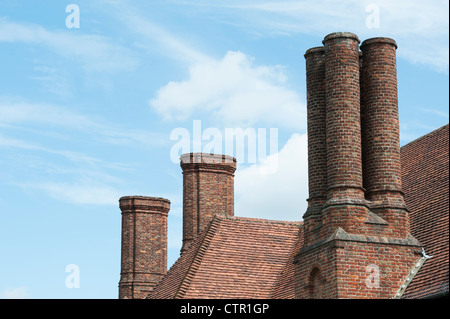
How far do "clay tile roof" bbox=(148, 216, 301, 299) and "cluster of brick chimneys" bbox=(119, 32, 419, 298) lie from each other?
2.85 metres

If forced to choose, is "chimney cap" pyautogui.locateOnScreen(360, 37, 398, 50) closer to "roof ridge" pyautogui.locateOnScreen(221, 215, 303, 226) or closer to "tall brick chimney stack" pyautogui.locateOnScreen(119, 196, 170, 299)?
"roof ridge" pyautogui.locateOnScreen(221, 215, 303, 226)

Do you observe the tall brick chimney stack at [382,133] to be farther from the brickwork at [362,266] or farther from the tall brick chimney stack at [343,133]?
the brickwork at [362,266]

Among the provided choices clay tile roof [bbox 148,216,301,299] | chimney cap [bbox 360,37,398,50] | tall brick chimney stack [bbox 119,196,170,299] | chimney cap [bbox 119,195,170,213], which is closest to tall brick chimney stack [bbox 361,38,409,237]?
chimney cap [bbox 360,37,398,50]

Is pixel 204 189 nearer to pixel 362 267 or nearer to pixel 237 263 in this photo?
pixel 237 263

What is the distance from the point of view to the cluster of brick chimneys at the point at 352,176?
15.5 metres

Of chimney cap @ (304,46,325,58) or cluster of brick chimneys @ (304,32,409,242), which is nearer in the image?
cluster of brick chimneys @ (304,32,409,242)

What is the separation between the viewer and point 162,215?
1033 inches

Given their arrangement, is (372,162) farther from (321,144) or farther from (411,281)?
(411,281)

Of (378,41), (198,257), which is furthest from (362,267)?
(198,257)

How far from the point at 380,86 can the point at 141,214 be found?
11.0 m

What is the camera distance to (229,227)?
70.9ft

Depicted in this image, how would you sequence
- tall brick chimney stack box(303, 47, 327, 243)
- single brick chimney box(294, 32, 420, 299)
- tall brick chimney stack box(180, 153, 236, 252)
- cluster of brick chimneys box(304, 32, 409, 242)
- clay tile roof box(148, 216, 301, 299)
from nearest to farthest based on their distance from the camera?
single brick chimney box(294, 32, 420, 299) → cluster of brick chimneys box(304, 32, 409, 242) → tall brick chimney stack box(303, 47, 327, 243) → clay tile roof box(148, 216, 301, 299) → tall brick chimney stack box(180, 153, 236, 252)

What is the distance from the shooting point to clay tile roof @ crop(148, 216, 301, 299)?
19562 mm

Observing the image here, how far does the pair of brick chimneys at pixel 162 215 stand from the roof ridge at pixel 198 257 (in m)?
2.89
